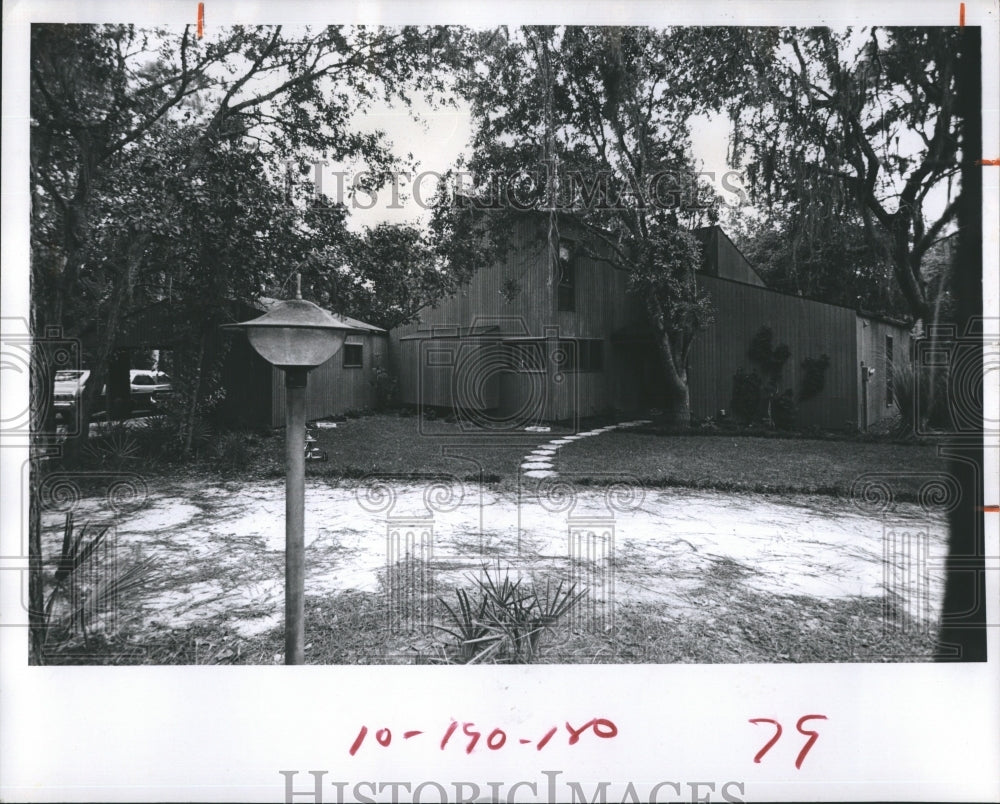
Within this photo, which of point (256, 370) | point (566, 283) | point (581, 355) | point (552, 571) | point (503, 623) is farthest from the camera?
point (581, 355)

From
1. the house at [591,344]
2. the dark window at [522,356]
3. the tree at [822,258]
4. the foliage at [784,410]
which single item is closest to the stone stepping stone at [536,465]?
the house at [591,344]

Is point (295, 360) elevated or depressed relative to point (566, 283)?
depressed

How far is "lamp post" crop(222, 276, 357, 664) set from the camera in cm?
179

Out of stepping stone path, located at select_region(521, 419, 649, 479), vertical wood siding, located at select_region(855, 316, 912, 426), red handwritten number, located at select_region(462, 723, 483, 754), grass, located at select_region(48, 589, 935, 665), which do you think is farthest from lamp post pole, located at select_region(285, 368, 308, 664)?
vertical wood siding, located at select_region(855, 316, 912, 426)

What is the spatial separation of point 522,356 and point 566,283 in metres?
1.86

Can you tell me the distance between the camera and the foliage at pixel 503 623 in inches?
90.1

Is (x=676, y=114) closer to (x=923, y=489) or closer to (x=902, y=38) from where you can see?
(x=902, y=38)

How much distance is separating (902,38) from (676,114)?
2.45 metres

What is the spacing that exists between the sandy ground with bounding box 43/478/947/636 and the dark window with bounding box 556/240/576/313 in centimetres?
408

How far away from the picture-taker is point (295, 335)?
1.81 metres

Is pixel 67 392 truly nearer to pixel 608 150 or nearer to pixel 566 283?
pixel 608 150

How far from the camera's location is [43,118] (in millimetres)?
2447

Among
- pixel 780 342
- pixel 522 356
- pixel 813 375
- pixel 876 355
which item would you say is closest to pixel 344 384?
pixel 522 356

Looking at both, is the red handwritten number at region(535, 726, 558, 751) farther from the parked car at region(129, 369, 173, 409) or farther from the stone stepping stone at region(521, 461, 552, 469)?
the parked car at region(129, 369, 173, 409)
